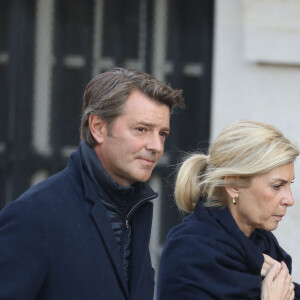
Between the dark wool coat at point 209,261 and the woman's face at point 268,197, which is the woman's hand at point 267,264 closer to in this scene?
the dark wool coat at point 209,261

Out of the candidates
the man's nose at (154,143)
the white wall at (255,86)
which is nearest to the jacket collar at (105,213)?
the man's nose at (154,143)

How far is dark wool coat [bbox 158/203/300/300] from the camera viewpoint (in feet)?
10.4

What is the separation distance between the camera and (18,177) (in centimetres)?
593

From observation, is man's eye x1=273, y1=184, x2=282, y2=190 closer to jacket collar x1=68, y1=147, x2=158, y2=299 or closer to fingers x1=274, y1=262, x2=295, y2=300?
fingers x1=274, y1=262, x2=295, y2=300

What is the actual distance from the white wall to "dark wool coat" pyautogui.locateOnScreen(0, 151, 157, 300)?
9.43 feet

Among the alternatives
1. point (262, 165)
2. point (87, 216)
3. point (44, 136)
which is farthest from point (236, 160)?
point (44, 136)

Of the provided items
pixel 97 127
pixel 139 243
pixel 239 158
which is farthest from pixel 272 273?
pixel 97 127

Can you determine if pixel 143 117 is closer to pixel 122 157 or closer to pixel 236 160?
pixel 122 157

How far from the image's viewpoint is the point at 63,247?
105 inches

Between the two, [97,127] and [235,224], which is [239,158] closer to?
[235,224]

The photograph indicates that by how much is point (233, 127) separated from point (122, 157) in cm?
59

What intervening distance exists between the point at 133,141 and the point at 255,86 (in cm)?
290

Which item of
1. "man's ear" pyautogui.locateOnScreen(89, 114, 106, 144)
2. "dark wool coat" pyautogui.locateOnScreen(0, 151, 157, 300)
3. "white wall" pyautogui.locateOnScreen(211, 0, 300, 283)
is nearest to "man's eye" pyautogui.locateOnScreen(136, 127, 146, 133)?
"man's ear" pyautogui.locateOnScreen(89, 114, 106, 144)

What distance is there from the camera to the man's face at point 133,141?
289 cm
